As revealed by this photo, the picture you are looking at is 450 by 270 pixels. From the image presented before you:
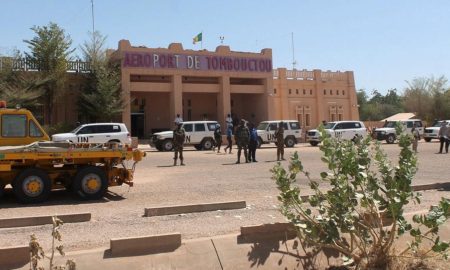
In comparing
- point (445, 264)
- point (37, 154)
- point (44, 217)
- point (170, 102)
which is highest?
point (170, 102)

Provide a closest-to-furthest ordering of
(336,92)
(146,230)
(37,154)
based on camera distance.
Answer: (146,230) < (37,154) < (336,92)

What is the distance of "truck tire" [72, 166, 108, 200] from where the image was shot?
1052 cm

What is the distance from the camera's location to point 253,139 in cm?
2091

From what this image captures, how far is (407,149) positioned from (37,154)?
7.14 m

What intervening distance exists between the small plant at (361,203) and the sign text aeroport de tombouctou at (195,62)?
31.3 meters

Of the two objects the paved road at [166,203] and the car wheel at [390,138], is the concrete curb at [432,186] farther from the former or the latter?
the car wheel at [390,138]

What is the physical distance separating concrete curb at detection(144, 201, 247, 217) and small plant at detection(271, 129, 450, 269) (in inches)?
119

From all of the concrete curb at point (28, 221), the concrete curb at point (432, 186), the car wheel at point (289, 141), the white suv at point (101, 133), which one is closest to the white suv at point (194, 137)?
the white suv at point (101, 133)

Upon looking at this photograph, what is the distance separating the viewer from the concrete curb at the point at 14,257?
532 cm

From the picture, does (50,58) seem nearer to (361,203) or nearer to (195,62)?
(195,62)

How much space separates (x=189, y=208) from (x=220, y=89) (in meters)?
30.8

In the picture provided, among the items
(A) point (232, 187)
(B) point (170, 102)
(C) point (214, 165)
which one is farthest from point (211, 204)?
(B) point (170, 102)

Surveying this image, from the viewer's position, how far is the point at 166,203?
33.1 ft

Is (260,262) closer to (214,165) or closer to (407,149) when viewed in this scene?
(407,149)
